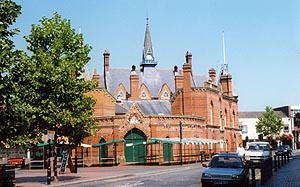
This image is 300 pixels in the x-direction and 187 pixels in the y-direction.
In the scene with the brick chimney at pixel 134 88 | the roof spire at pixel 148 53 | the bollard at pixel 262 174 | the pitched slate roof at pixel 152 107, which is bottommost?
the bollard at pixel 262 174

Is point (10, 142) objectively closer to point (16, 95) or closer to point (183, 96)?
point (16, 95)

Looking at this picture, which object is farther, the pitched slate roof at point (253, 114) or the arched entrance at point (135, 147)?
the pitched slate roof at point (253, 114)

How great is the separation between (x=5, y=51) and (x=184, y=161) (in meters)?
33.3

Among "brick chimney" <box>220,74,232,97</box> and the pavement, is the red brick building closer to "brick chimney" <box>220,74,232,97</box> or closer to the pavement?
"brick chimney" <box>220,74,232,97</box>

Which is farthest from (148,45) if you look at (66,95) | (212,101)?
(66,95)

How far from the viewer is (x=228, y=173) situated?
17.5m

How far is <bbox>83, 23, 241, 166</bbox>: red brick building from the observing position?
48.2 meters

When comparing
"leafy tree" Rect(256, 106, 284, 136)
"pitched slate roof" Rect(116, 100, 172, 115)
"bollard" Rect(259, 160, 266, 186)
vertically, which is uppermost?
"pitched slate roof" Rect(116, 100, 172, 115)

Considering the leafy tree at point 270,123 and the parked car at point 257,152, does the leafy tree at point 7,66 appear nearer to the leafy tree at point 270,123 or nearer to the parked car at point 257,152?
the parked car at point 257,152

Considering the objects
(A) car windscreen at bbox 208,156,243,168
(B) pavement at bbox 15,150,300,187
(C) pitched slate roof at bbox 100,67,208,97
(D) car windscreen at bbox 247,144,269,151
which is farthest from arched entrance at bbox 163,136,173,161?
(C) pitched slate roof at bbox 100,67,208,97

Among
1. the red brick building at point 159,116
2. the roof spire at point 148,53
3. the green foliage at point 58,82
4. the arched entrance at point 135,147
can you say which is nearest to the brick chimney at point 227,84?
the red brick building at point 159,116

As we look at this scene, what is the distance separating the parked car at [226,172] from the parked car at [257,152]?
15.8 meters

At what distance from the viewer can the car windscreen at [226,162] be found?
1875cm

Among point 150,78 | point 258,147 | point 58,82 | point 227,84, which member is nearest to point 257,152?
point 258,147
